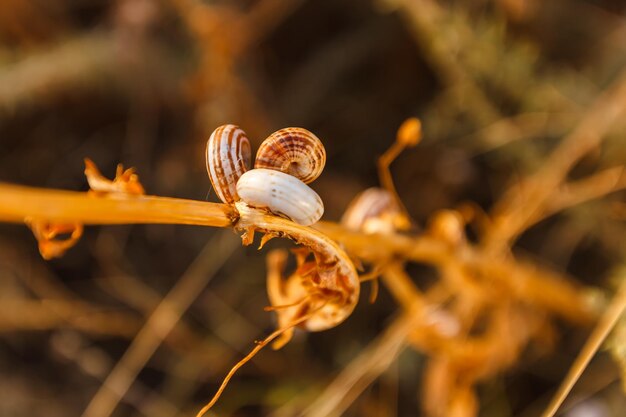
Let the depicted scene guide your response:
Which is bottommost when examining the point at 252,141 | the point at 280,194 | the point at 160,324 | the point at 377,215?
the point at 280,194

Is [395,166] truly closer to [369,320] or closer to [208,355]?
[369,320]

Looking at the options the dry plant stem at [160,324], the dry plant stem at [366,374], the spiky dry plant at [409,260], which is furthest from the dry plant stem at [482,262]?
the dry plant stem at [160,324]

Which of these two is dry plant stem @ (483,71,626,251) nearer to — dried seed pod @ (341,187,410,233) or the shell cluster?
dried seed pod @ (341,187,410,233)

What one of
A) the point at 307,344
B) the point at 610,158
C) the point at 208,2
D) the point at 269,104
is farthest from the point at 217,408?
the point at 610,158

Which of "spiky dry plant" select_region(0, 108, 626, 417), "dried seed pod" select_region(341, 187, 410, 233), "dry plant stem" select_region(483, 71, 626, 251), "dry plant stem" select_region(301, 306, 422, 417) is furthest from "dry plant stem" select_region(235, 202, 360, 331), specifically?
"dry plant stem" select_region(483, 71, 626, 251)

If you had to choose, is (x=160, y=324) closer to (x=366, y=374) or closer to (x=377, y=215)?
(x=366, y=374)

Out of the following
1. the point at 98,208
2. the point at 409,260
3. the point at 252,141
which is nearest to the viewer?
the point at 98,208

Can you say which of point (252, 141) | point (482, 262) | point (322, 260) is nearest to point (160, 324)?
point (252, 141)
